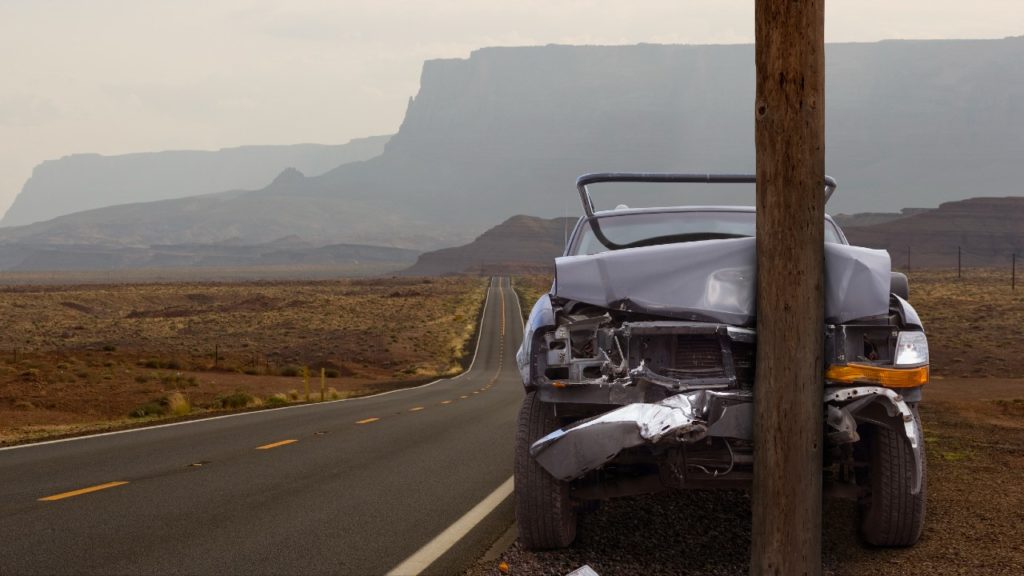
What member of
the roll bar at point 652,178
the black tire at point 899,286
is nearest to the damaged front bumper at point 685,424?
the black tire at point 899,286

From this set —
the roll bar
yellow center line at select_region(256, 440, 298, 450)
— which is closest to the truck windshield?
the roll bar

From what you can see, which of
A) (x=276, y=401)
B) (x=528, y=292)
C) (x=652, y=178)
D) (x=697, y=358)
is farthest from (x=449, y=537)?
(x=528, y=292)

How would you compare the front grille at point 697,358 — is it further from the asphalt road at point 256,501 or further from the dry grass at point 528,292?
the dry grass at point 528,292

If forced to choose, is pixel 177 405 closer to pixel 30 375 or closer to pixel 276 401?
pixel 276 401

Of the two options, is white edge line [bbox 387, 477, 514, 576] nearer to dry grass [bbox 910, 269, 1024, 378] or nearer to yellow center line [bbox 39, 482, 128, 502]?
yellow center line [bbox 39, 482, 128, 502]

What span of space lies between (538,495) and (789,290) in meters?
1.77

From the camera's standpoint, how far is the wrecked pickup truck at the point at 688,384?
523cm

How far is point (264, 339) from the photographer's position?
66812 millimetres

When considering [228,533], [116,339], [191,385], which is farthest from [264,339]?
[228,533]

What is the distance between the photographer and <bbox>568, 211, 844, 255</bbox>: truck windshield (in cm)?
782

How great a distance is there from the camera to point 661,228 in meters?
7.94

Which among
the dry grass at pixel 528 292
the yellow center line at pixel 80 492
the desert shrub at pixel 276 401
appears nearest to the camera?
the yellow center line at pixel 80 492

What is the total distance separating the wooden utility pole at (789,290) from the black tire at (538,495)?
1.11 meters

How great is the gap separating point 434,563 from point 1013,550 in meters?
3.27
